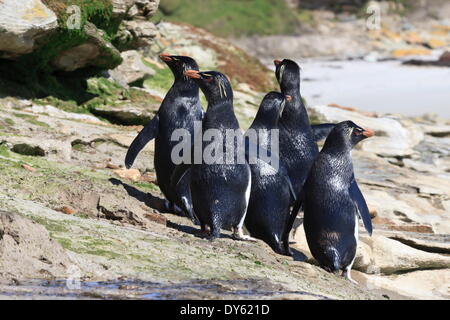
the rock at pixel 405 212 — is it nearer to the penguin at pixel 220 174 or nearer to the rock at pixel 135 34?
the penguin at pixel 220 174

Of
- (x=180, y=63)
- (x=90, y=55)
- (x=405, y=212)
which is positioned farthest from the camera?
(x=90, y=55)

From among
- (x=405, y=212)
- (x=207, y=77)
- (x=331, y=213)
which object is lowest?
(x=405, y=212)

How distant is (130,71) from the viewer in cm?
1590

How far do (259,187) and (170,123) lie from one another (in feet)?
4.15

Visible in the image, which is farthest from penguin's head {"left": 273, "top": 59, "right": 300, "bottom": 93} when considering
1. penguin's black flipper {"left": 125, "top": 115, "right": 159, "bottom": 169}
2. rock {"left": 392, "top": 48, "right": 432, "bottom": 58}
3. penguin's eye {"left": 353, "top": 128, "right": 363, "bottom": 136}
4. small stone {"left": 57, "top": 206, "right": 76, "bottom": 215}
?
rock {"left": 392, "top": 48, "right": 432, "bottom": 58}

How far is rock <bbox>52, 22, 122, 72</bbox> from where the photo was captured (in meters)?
13.3

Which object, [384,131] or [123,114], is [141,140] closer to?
[123,114]

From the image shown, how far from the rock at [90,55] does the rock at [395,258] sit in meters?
5.49

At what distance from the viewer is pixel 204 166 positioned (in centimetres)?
871

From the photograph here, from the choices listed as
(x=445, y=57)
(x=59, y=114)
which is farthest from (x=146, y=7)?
(x=445, y=57)

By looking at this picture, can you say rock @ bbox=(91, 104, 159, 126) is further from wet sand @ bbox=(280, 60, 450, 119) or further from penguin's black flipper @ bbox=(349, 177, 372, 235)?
wet sand @ bbox=(280, 60, 450, 119)

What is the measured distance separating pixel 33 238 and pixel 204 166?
8.21 feet
